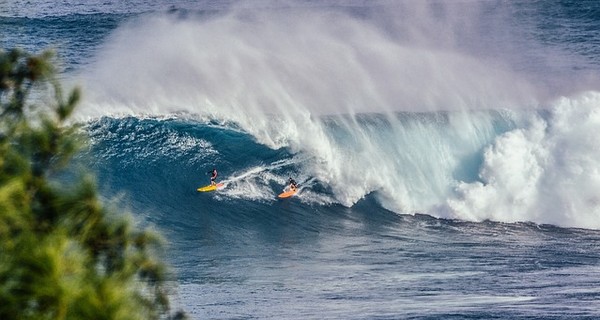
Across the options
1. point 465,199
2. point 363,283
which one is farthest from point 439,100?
point 363,283

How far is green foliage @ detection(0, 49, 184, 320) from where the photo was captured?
576cm

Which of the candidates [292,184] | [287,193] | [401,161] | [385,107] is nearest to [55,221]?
[287,193]

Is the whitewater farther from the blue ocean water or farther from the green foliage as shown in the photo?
the green foliage

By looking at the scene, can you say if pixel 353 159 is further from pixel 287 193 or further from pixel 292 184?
pixel 287 193

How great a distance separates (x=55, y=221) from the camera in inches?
254

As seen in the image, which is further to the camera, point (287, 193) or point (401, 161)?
point (401, 161)

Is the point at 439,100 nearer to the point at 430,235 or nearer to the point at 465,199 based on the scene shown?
the point at 465,199

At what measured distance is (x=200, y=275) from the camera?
21.0 m

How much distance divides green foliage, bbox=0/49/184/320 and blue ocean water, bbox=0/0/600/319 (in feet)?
23.6

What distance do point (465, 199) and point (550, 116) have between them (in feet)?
16.2

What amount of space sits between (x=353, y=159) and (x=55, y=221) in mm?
24849

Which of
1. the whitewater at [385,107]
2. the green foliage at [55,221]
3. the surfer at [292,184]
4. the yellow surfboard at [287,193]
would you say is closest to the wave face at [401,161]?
the whitewater at [385,107]

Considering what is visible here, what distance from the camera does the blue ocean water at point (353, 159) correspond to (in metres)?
20.1

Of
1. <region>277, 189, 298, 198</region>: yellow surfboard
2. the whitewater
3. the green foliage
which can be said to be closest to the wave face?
the whitewater
